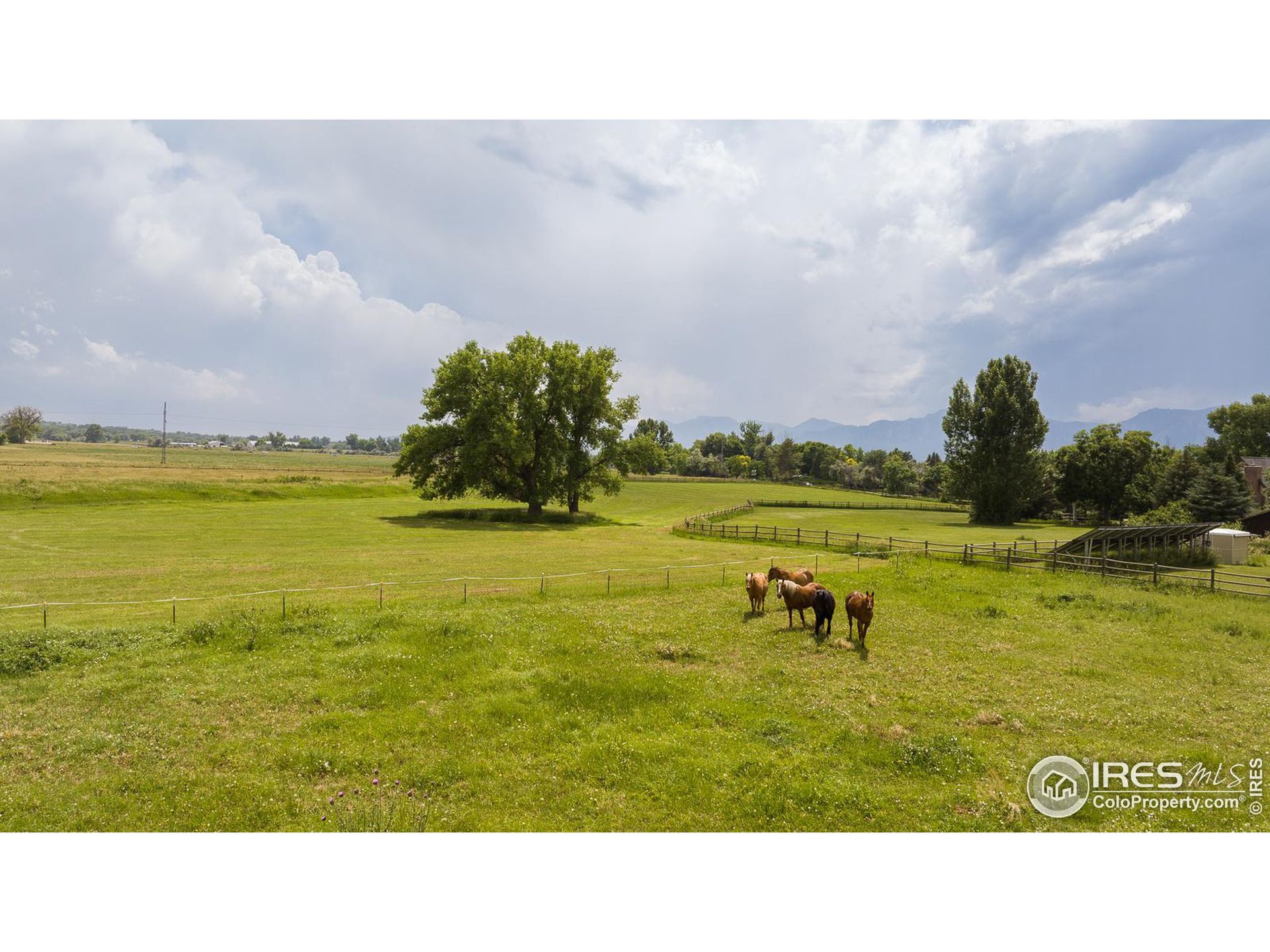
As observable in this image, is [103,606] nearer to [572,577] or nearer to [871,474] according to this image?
[572,577]

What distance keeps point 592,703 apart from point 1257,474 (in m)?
94.2

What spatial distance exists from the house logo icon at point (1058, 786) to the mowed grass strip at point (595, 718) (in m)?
0.26

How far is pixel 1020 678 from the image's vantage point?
45.4 feet

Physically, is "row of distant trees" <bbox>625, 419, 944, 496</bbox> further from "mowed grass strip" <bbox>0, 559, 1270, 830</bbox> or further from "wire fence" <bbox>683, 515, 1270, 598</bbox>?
"mowed grass strip" <bbox>0, 559, 1270, 830</bbox>

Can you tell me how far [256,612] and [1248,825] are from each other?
72.5 feet

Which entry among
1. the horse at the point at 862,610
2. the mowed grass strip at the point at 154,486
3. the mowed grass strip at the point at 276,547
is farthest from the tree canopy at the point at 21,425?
the horse at the point at 862,610

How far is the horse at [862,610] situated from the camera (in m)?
16.6

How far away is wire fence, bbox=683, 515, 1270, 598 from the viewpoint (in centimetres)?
2430

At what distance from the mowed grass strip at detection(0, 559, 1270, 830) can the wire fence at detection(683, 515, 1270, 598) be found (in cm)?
602

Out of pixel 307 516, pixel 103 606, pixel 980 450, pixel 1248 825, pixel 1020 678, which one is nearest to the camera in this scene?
pixel 1248 825

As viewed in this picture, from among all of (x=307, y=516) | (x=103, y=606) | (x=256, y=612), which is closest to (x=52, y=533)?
(x=307, y=516)

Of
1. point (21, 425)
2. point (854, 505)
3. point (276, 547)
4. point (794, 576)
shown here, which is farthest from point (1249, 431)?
point (21, 425)

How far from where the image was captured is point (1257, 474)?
223 ft

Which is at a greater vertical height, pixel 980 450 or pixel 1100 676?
pixel 980 450
